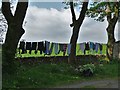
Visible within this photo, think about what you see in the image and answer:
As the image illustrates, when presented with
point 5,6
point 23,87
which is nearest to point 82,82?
point 23,87

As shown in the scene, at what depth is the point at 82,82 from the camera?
1594 centimetres

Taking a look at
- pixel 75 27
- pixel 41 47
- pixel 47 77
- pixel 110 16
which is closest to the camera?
pixel 47 77

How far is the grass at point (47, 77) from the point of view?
13.6 meters

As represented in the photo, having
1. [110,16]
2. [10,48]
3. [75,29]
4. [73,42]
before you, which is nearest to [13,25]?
[10,48]

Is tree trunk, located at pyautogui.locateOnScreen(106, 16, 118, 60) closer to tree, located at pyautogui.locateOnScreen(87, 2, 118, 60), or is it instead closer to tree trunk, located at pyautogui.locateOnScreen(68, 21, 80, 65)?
tree, located at pyautogui.locateOnScreen(87, 2, 118, 60)

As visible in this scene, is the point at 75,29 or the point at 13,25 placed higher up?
the point at 13,25

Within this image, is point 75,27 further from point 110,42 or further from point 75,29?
point 110,42

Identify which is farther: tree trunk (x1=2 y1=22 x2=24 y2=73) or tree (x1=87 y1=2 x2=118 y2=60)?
tree (x1=87 y1=2 x2=118 y2=60)

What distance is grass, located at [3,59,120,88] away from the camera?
13562 mm

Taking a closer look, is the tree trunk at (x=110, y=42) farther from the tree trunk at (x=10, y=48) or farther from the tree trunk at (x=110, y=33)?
the tree trunk at (x=10, y=48)

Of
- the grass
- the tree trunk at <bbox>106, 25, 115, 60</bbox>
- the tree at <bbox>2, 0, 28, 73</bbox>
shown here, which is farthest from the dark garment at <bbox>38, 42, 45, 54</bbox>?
the tree at <bbox>2, 0, 28, 73</bbox>

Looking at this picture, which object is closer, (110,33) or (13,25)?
(13,25)

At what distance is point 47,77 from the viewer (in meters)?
16.0

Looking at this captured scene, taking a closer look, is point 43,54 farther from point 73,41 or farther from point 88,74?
point 88,74
